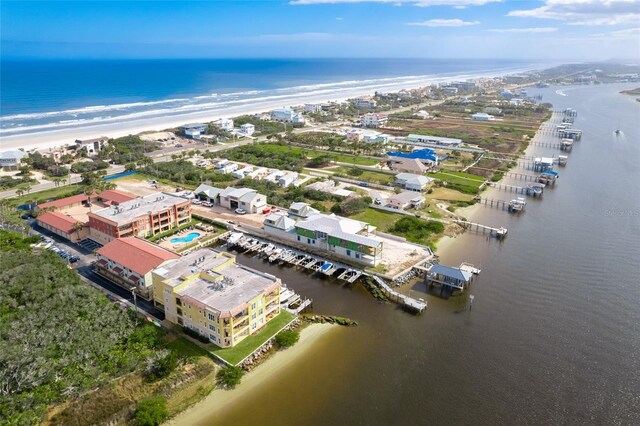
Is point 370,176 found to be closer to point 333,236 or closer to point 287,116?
point 333,236

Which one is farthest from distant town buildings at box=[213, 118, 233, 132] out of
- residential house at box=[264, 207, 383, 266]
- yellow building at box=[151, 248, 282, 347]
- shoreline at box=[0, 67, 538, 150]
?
yellow building at box=[151, 248, 282, 347]

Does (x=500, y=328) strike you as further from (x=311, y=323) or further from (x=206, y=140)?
(x=206, y=140)

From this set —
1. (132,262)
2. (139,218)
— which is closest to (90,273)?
(132,262)

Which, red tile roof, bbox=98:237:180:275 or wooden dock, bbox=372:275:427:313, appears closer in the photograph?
red tile roof, bbox=98:237:180:275

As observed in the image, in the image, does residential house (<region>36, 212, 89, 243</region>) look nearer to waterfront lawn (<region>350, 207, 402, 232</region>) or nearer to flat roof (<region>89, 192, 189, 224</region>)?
flat roof (<region>89, 192, 189, 224</region>)

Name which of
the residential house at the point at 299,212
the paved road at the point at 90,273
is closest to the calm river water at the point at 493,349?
the residential house at the point at 299,212

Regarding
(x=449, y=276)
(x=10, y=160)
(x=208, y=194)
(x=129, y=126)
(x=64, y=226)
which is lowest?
(x=449, y=276)
